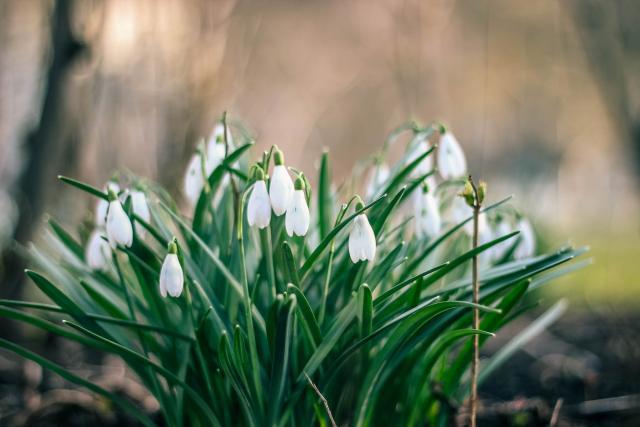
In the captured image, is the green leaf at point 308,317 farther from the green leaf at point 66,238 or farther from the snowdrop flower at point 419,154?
the green leaf at point 66,238

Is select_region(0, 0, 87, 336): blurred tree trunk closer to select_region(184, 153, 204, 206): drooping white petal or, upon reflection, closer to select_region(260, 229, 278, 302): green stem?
select_region(184, 153, 204, 206): drooping white petal

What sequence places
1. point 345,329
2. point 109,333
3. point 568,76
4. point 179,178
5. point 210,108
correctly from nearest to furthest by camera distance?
point 345,329
point 109,333
point 179,178
point 210,108
point 568,76

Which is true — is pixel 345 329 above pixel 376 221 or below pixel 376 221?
below

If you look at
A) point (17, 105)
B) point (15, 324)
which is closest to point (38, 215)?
point (15, 324)

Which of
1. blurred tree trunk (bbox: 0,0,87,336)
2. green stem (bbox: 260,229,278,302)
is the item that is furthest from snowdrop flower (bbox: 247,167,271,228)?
blurred tree trunk (bbox: 0,0,87,336)

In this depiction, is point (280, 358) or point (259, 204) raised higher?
point (259, 204)

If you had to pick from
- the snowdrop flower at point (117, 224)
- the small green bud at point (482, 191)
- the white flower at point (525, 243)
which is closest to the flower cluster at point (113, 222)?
the snowdrop flower at point (117, 224)

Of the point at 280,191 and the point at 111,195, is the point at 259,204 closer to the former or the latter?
the point at 280,191

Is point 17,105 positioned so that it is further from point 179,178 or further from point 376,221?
point 376,221

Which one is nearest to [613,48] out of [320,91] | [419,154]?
[419,154]
